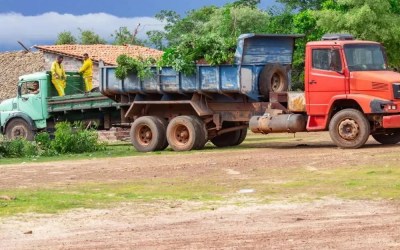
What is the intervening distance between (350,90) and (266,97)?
241 centimetres

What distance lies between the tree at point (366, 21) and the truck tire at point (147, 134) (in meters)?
25.2

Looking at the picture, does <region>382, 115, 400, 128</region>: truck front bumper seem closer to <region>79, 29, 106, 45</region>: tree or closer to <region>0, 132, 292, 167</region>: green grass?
<region>0, 132, 292, 167</region>: green grass

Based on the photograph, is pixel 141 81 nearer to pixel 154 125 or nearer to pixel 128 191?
pixel 154 125

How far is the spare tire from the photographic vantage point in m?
24.5

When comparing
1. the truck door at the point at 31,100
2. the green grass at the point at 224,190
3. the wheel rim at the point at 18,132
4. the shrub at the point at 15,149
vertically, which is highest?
the truck door at the point at 31,100

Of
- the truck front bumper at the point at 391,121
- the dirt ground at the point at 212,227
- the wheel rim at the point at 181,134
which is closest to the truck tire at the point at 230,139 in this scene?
the wheel rim at the point at 181,134

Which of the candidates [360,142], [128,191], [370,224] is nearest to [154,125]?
[360,142]

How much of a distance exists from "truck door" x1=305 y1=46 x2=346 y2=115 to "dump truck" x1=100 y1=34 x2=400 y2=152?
0.08ft

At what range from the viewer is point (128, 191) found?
53.0 ft

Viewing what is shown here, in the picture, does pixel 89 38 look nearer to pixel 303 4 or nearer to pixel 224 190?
pixel 303 4

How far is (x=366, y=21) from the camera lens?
5069 cm

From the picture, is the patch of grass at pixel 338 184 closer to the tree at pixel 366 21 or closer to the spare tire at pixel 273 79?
the spare tire at pixel 273 79

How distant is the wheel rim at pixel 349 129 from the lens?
23.1m

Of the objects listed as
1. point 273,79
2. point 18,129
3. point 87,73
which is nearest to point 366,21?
point 87,73
